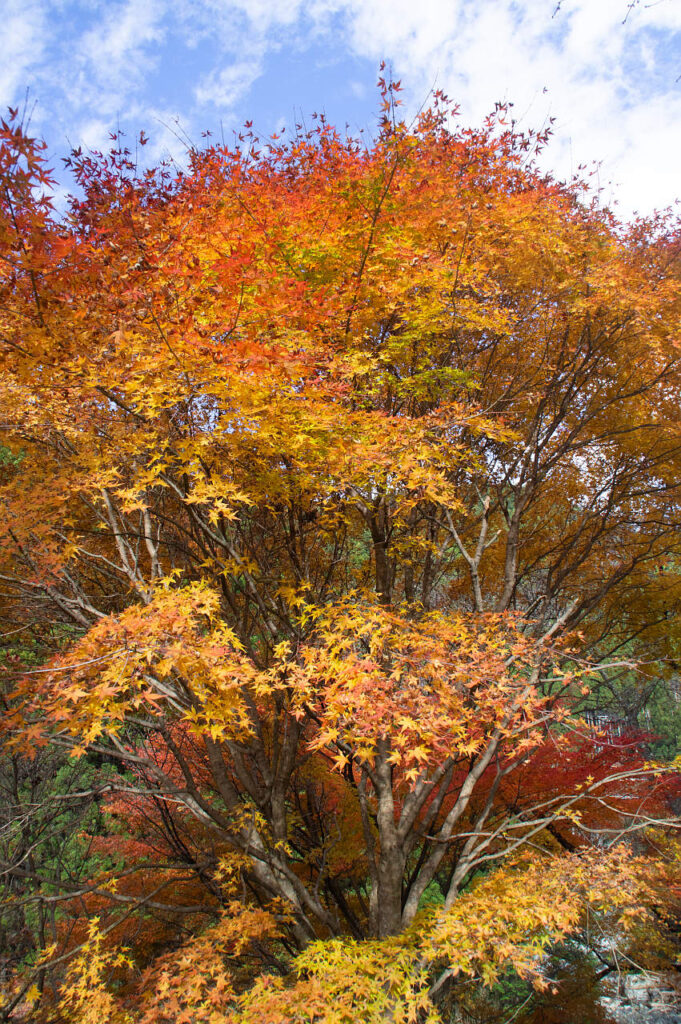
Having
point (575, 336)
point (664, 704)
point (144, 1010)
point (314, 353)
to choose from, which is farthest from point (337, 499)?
point (664, 704)

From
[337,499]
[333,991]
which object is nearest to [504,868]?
[333,991]

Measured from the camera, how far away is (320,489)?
221 inches

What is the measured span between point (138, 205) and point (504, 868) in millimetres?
8608

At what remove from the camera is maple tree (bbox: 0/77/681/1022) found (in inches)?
173

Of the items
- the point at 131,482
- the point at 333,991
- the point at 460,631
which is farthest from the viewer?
the point at 131,482

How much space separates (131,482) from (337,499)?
92.2 inches

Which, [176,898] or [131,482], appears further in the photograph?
[176,898]

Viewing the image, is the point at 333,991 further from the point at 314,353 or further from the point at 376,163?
the point at 376,163

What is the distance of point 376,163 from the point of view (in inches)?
245

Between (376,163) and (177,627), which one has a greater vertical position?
(376,163)

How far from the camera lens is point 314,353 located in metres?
5.01

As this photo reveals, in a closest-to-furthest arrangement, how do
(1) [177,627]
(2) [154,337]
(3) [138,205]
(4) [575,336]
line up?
(1) [177,627] < (2) [154,337] < (3) [138,205] < (4) [575,336]

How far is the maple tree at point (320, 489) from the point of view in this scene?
440 cm

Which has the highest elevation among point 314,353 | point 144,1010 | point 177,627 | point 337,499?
point 314,353
